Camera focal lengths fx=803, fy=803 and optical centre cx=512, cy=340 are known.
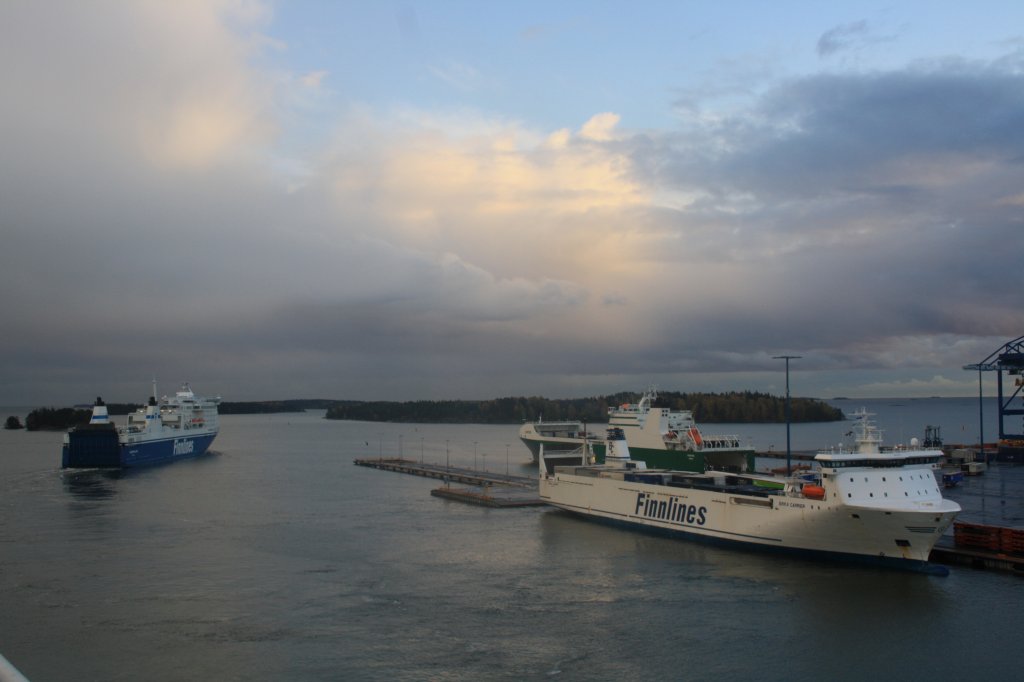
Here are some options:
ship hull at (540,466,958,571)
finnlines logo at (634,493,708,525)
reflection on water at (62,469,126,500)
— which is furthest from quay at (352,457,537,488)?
reflection on water at (62,469,126,500)

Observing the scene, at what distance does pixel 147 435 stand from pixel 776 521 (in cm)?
6433

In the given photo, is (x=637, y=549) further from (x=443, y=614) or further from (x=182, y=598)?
(x=182, y=598)

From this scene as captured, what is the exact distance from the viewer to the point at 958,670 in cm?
1989

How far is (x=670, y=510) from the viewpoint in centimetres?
3706

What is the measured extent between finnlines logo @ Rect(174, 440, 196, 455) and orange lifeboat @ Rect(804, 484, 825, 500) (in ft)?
235

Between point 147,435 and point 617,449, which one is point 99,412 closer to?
point 147,435

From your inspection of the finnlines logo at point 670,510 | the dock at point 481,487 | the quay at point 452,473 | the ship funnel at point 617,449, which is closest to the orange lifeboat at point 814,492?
the finnlines logo at point 670,510

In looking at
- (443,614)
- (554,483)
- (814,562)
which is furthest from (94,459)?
(814,562)

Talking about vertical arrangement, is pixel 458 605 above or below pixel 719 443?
below

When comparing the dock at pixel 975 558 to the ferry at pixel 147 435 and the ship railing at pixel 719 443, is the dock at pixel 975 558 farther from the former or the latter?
the ferry at pixel 147 435

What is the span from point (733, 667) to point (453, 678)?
6972mm

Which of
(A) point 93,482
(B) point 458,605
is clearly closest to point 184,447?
(A) point 93,482

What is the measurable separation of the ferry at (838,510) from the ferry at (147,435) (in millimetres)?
54632

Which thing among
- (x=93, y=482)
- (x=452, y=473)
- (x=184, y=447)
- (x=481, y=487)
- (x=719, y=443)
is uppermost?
(x=719, y=443)
